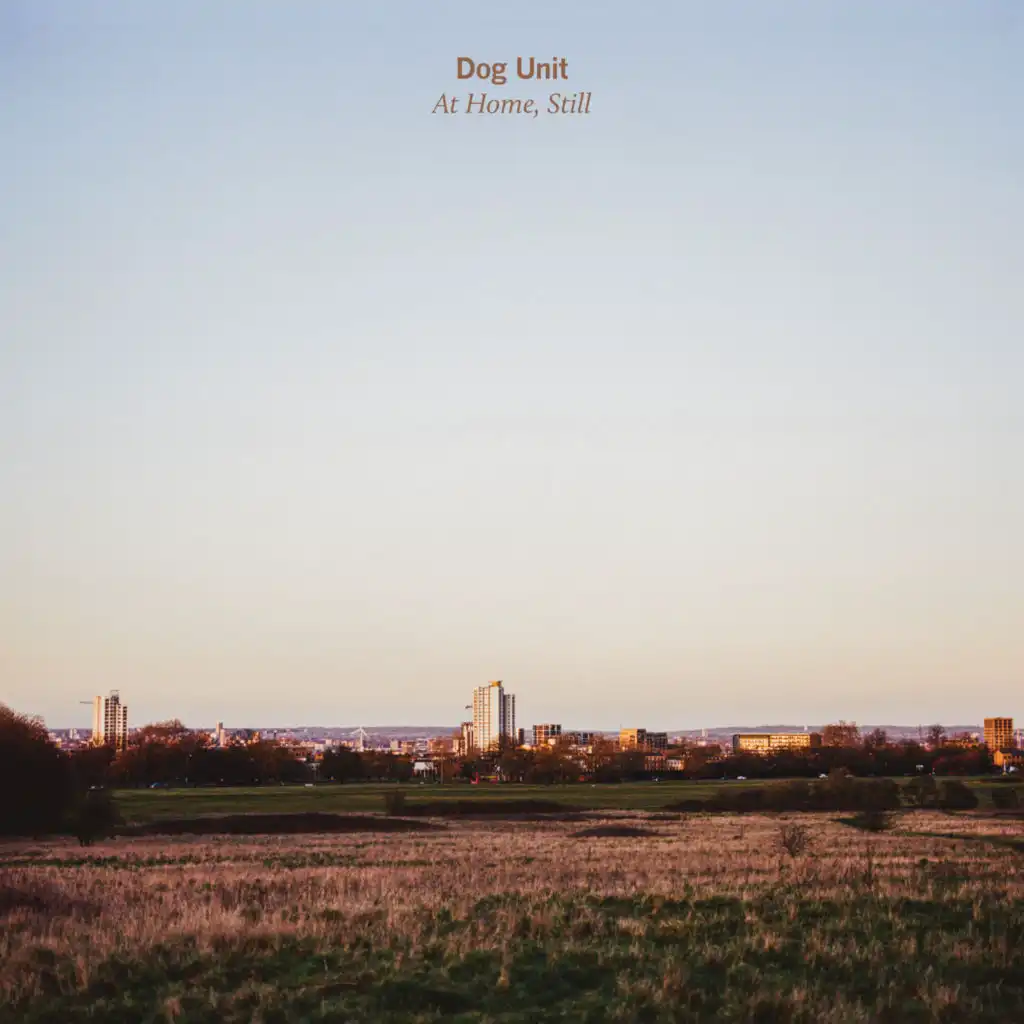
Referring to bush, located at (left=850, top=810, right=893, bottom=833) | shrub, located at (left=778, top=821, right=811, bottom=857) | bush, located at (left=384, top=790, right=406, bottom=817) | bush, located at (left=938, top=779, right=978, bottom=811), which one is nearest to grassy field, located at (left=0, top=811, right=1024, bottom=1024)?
shrub, located at (left=778, top=821, right=811, bottom=857)

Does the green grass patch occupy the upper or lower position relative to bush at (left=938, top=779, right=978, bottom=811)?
upper

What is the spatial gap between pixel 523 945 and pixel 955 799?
8037cm

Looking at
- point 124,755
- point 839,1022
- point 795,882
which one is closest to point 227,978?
point 839,1022

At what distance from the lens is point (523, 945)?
18.9 m

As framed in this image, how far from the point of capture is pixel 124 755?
194m

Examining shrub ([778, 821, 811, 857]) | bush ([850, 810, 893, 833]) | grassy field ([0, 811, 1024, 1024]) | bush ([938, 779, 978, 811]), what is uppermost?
grassy field ([0, 811, 1024, 1024])

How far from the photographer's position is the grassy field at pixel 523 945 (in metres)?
15.3

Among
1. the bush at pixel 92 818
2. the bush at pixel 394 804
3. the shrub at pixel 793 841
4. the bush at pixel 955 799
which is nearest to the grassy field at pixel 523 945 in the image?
the shrub at pixel 793 841

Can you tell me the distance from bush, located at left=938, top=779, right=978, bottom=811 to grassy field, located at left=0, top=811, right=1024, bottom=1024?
201 feet

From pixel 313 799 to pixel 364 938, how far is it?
4064 inches

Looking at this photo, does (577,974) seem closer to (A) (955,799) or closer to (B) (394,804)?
(B) (394,804)

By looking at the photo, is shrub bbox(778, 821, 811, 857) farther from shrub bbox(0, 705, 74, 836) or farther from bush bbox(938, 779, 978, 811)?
bush bbox(938, 779, 978, 811)

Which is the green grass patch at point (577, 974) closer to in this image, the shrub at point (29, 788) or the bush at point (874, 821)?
the bush at point (874, 821)

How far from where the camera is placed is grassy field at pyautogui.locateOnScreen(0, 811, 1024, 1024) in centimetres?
1534
